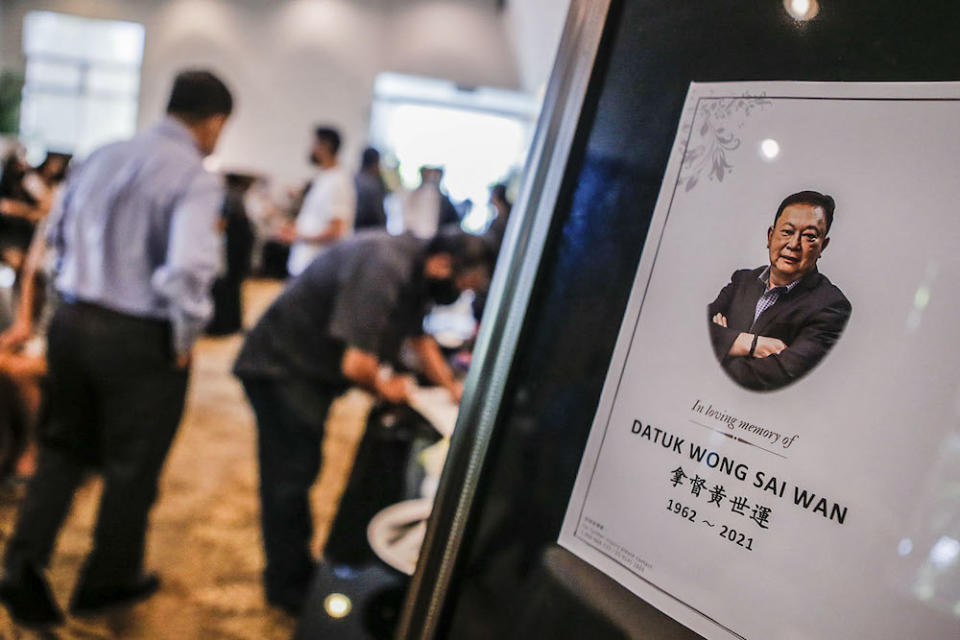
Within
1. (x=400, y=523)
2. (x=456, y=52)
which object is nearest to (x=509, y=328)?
(x=400, y=523)

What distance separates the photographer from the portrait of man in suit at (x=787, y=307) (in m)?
0.50

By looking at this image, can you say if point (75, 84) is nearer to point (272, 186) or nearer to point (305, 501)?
point (272, 186)

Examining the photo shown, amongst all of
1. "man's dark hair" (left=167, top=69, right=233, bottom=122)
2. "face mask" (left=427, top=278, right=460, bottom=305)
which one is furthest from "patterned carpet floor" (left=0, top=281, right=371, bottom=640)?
"man's dark hair" (left=167, top=69, right=233, bottom=122)

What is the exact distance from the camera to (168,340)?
2154 millimetres

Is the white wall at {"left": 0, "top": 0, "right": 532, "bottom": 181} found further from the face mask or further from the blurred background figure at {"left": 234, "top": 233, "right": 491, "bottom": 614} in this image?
the face mask

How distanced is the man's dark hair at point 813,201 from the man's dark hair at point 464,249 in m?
1.51

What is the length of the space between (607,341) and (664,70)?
0.22 m

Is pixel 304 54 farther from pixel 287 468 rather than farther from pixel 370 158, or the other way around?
pixel 287 468

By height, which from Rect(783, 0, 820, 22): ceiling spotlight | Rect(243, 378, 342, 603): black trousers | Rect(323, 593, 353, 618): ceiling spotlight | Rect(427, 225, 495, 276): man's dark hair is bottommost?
Rect(243, 378, 342, 603): black trousers

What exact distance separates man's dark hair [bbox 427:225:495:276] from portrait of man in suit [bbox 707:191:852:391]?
149 centimetres

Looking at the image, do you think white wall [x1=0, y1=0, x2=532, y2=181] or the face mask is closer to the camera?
the face mask

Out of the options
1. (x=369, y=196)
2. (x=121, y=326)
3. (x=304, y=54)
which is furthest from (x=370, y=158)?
(x=304, y=54)

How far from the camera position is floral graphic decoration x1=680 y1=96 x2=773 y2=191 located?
1.85ft

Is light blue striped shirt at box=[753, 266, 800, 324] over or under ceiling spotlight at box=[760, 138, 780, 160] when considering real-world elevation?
under
